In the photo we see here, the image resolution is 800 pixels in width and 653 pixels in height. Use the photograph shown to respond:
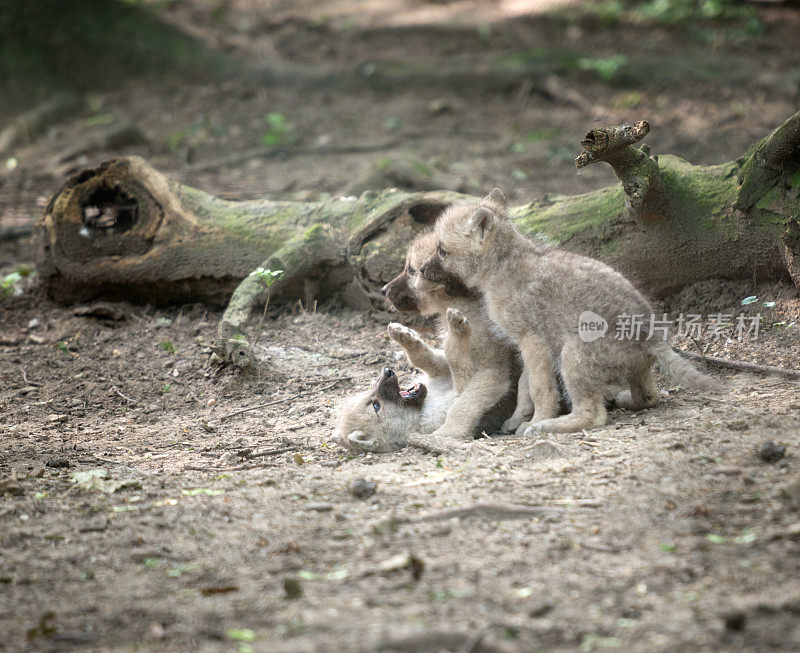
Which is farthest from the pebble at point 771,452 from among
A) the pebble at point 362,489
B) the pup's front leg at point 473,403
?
the pup's front leg at point 473,403

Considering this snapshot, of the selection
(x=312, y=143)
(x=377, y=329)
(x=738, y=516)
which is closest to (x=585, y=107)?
(x=312, y=143)

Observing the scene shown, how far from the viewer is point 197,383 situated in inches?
235

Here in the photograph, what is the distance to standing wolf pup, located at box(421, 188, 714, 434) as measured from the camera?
440cm

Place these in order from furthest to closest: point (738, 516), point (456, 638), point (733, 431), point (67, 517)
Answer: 1. point (733, 431)
2. point (67, 517)
3. point (738, 516)
4. point (456, 638)

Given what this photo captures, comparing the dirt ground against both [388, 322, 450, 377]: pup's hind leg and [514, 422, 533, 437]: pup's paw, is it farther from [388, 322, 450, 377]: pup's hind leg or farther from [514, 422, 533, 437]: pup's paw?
[388, 322, 450, 377]: pup's hind leg

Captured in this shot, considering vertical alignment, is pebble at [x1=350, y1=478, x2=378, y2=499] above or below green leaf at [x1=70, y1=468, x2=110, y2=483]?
below

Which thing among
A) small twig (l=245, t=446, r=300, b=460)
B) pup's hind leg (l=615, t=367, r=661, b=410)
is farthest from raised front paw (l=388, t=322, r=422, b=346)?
pup's hind leg (l=615, t=367, r=661, b=410)

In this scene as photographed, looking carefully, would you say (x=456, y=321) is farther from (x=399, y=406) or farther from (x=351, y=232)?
(x=351, y=232)

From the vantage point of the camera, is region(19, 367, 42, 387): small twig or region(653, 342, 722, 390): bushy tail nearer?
region(653, 342, 722, 390): bushy tail

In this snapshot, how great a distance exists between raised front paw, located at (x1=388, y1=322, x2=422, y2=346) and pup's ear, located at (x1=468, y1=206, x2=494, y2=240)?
82 centimetres

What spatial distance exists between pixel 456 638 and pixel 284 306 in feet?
16.9

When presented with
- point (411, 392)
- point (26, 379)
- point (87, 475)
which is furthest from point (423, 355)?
point (26, 379)

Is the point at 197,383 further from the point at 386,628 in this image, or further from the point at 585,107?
the point at 585,107

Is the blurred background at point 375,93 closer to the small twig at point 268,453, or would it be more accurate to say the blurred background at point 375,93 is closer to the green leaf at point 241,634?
the small twig at point 268,453
